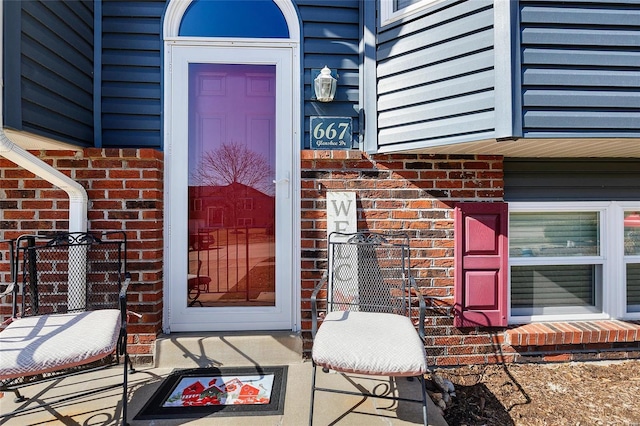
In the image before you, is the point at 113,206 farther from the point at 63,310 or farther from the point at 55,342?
the point at 55,342

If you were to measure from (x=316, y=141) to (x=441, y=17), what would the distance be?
3.86 ft

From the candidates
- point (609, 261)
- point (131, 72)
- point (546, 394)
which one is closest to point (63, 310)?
point (131, 72)

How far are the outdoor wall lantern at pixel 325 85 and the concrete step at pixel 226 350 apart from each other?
182 cm

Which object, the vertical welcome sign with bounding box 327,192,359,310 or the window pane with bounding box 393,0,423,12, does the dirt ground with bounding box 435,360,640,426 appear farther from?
the window pane with bounding box 393,0,423,12

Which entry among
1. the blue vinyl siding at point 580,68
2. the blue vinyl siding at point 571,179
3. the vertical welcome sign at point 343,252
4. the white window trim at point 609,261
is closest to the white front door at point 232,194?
the vertical welcome sign at point 343,252

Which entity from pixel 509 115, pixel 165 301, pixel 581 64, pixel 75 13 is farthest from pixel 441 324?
pixel 75 13

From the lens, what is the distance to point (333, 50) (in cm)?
276

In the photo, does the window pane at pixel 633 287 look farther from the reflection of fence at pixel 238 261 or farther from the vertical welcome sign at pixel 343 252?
the reflection of fence at pixel 238 261

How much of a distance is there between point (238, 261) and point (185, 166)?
85 centimetres

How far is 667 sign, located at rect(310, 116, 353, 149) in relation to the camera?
275 centimetres

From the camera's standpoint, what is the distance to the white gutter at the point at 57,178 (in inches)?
79.7

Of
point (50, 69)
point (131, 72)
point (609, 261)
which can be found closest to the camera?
point (50, 69)

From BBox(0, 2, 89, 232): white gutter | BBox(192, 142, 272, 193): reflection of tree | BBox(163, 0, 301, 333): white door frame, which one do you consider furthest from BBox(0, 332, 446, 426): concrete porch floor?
BBox(192, 142, 272, 193): reflection of tree

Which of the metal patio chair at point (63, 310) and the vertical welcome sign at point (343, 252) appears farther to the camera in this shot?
the vertical welcome sign at point (343, 252)
